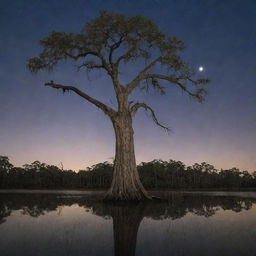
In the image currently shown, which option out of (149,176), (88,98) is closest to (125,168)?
(88,98)

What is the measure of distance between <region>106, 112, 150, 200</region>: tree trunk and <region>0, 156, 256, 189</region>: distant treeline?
64.9 meters

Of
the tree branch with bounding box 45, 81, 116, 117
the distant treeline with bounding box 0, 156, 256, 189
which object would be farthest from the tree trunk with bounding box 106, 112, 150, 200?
the distant treeline with bounding box 0, 156, 256, 189

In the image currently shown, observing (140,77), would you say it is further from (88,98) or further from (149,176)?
(149,176)

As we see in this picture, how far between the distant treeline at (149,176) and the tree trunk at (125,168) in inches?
2555

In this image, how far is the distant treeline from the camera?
76.7m

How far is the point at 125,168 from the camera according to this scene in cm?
1080

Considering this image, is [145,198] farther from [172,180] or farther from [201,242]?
[172,180]

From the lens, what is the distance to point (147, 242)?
2.69 metres

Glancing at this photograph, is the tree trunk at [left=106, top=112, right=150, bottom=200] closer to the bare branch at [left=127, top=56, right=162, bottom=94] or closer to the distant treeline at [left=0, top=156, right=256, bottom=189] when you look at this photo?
the bare branch at [left=127, top=56, right=162, bottom=94]

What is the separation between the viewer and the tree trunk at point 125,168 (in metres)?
10.1

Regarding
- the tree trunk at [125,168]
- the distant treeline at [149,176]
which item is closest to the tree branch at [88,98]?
the tree trunk at [125,168]

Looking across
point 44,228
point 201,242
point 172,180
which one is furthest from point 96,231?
point 172,180

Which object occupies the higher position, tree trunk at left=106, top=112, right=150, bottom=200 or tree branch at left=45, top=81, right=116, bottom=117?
tree branch at left=45, top=81, right=116, bottom=117

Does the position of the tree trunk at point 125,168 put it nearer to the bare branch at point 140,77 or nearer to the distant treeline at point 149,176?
the bare branch at point 140,77
